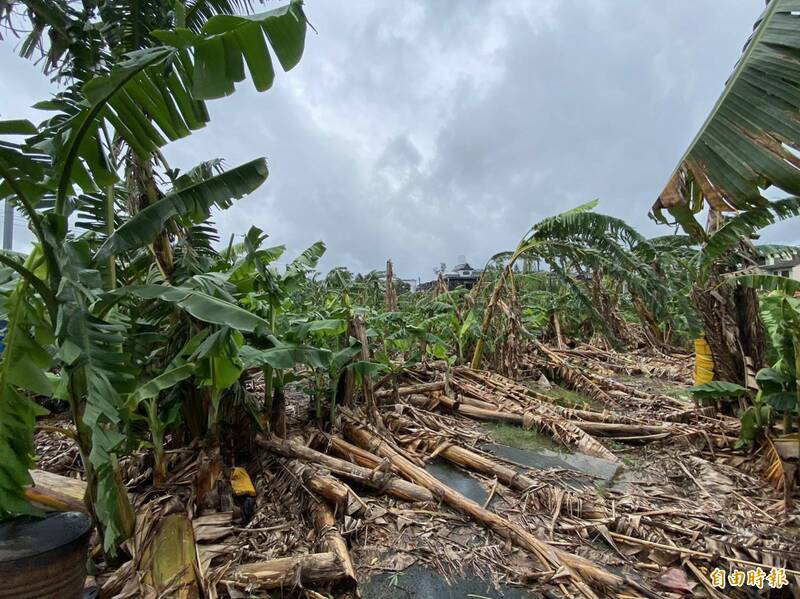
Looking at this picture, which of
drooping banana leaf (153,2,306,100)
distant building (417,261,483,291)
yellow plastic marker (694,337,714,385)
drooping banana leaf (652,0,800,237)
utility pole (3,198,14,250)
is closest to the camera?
drooping banana leaf (652,0,800,237)

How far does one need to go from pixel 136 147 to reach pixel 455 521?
149 inches

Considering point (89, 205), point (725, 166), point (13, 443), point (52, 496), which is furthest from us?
point (89, 205)

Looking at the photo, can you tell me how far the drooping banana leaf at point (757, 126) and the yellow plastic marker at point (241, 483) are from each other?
3805 millimetres

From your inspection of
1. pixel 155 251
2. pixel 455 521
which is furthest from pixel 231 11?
pixel 455 521

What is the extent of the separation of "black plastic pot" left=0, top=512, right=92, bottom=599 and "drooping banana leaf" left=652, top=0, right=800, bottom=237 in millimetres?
3818

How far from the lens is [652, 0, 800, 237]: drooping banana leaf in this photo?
1.72m

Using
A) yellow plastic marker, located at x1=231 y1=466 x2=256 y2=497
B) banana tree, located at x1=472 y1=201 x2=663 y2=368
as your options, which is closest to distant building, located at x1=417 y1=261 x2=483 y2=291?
banana tree, located at x1=472 y1=201 x2=663 y2=368

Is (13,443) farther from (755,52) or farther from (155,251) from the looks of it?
(755,52)

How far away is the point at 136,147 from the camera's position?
264 centimetres

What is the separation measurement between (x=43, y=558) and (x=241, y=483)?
1.43m

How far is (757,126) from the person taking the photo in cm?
178

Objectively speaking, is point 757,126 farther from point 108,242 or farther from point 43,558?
point 43,558

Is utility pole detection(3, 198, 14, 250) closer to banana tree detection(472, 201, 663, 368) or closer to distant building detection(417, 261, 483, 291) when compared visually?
banana tree detection(472, 201, 663, 368)

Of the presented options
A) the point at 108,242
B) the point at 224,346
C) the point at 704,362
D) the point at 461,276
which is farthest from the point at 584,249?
the point at 461,276
